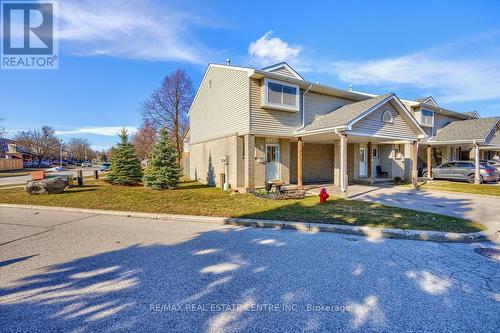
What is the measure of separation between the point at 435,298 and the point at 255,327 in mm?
2476

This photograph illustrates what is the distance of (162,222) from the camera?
23.0ft

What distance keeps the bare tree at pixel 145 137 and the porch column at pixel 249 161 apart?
25.3 meters

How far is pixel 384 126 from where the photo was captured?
12664mm

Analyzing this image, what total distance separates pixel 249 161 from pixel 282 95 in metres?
A: 4.14

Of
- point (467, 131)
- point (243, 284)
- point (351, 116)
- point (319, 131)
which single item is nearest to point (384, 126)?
point (351, 116)

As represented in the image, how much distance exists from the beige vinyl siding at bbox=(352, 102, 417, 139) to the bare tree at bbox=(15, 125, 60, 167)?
75662 mm

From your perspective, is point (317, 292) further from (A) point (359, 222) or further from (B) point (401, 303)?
(A) point (359, 222)

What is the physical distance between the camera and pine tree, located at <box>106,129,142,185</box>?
16.4 metres

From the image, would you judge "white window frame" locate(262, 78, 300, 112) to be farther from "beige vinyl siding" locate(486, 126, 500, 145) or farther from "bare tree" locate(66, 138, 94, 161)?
"bare tree" locate(66, 138, 94, 161)

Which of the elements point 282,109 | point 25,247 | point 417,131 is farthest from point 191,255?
point 417,131

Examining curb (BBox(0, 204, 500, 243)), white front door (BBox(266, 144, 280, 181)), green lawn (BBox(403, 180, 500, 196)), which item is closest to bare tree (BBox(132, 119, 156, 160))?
white front door (BBox(266, 144, 280, 181))

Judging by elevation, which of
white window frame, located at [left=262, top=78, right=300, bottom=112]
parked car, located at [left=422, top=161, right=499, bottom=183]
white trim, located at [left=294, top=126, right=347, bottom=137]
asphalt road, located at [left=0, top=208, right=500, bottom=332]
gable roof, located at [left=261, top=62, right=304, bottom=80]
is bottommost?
asphalt road, located at [left=0, top=208, right=500, bottom=332]

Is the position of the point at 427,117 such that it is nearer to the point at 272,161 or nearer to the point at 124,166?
the point at 272,161

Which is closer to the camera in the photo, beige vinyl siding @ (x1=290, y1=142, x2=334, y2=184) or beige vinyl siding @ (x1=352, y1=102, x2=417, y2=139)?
beige vinyl siding @ (x1=352, y1=102, x2=417, y2=139)
